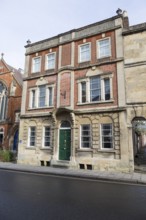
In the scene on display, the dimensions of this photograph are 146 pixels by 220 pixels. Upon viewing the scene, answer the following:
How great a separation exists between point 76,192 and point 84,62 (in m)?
11.7

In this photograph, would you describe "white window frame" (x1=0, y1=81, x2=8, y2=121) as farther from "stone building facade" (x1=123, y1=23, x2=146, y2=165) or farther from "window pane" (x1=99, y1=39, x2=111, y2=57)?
"stone building facade" (x1=123, y1=23, x2=146, y2=165)

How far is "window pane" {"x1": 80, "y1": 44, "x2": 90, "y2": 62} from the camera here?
52.7ft

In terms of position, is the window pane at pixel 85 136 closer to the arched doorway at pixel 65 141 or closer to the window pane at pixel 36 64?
the arched doorway at pixel 65 141

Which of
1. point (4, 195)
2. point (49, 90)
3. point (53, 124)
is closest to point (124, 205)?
point (4, 195)

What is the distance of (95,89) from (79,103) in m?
1.87

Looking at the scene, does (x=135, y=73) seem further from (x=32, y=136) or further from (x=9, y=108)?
(x=9, y=108)

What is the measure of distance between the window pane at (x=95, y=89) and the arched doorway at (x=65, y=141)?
3.24 meters

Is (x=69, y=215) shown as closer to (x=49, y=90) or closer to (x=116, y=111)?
(x=116, y=111)

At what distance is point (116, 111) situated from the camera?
1344 cm

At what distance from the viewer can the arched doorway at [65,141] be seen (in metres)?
14.9

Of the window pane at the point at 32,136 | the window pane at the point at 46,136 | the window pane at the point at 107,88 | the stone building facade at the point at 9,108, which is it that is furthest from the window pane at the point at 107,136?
the stone building facade at the point at 9,108

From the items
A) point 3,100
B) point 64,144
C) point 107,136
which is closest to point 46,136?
point 64,144

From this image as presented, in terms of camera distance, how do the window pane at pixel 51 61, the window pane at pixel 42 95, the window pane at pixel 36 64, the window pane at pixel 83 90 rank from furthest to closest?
the window pane at pixel 36 64 → the window pane at pixel 51 61 → the window pane at pixel 42 95 → the window pane at pixel 83 90

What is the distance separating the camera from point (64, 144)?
49.7 ft
